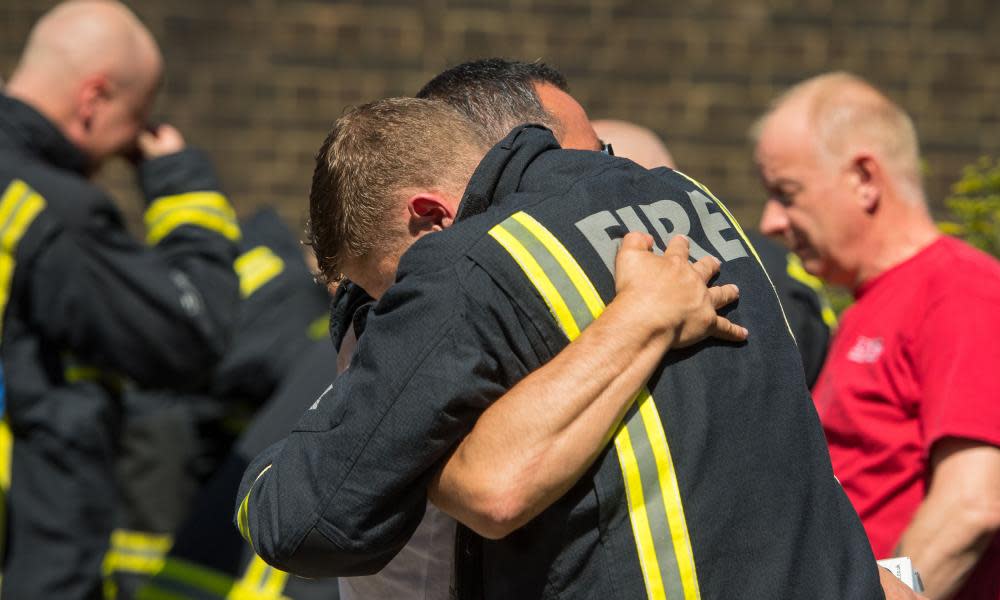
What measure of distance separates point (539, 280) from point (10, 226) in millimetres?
2916

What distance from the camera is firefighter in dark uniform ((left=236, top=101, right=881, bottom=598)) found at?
1849 millimetres

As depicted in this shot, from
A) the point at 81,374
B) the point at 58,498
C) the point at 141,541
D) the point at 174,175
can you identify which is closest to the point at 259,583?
the point at 58,498

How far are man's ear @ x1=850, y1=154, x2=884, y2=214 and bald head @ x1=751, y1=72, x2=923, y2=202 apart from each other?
21 millimetres

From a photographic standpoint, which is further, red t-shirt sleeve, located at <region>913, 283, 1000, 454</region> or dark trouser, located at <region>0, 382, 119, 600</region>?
dark trouser, located at <region>0, 382, 119, 600</region>

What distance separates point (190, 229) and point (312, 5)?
2727 mm

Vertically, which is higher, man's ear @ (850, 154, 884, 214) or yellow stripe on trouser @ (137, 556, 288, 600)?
man's ear @ (850, 154, 884, 214)

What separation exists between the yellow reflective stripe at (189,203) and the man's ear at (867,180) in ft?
7.84

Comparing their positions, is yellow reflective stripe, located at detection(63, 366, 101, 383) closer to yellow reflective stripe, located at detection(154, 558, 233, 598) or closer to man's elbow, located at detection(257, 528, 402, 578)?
yellow reflective stripe, located at detection(154, 558, 233, 598)

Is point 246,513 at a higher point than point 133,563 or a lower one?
higher

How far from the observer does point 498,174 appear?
79.0 inches

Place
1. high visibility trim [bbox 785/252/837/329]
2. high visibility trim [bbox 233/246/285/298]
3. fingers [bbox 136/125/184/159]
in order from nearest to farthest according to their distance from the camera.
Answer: high visibility trim [bbox 785/252/837/329] → fingers [bbox 136/125/184/159] → high visibility trim [bbox 233/246/285/298]

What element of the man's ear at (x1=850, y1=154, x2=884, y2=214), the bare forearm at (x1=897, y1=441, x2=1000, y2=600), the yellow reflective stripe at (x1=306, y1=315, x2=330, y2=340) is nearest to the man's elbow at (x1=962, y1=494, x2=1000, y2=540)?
the bare forearm at (x1=897, y1=441, x2=1000, y2=600)

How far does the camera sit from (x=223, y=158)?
7414 millimetres

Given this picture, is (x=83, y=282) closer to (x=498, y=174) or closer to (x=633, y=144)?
(x=633, y=144)
